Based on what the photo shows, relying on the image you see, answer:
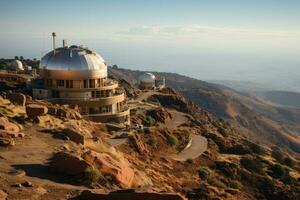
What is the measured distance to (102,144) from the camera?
33.7 metres

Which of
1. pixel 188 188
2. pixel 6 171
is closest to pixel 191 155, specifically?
pixel 188 188

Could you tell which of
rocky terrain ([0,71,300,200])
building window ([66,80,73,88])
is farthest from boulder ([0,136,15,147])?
building window ([66,80,73,88])

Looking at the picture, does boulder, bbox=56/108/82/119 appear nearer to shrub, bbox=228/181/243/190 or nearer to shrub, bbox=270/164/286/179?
shrub, bbox=228/181/243/190

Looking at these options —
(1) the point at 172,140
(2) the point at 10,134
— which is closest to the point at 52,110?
(2) the point at 10,134

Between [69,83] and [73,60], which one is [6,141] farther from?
[69,83]

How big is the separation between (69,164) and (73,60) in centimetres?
3183

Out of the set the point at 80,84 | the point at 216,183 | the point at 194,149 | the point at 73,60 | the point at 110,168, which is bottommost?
the point at 216,183

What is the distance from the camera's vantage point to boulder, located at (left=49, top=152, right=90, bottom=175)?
22.5m

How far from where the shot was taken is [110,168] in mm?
23891

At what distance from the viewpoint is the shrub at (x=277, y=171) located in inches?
1785

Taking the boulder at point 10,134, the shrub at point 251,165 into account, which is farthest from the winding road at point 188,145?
the boulder at point 10,134

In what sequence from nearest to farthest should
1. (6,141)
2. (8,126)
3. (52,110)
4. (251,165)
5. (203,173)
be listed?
1. (6,141)
2. (8,126)
3. (52,110)
4. (203,173)
5. (251,165)

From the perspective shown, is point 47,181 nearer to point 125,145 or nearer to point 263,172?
point 125,145

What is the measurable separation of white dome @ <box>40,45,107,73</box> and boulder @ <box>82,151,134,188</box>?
29.5m
